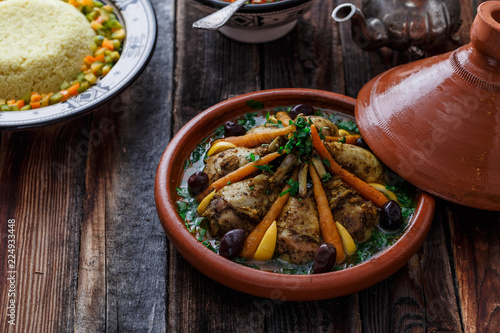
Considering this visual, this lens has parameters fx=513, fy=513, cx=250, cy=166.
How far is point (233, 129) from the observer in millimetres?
2170

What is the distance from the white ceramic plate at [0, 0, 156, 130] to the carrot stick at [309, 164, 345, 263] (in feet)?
3.57

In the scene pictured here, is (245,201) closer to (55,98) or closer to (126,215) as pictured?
(126,215)

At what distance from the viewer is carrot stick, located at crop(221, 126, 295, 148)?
201 cm

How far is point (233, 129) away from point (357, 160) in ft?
1.76

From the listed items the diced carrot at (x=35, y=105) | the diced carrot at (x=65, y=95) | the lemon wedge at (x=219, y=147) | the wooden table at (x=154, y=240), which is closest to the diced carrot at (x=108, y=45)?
the wooden table at (x=154, y=240)

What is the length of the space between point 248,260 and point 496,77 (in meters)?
1.11

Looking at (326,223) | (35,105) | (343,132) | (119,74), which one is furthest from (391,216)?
(35,105)

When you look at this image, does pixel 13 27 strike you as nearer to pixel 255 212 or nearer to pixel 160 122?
pixel 160 122

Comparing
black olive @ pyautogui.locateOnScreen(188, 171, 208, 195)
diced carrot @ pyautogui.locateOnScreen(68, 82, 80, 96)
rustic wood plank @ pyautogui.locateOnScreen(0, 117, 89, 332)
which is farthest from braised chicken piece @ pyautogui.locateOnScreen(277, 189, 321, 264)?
diced carrot @ pyautogui.locateOnScreen(68, 82, 80, 96)

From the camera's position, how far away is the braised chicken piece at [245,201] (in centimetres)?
185

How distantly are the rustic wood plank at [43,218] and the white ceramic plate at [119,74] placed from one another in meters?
0.23

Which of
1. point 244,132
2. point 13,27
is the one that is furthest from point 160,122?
point 13,27

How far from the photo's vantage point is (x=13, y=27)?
2621 millimetres

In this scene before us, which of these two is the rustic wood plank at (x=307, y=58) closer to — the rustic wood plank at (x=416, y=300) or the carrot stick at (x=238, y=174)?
the carrot stick at (x=238, y=174)
